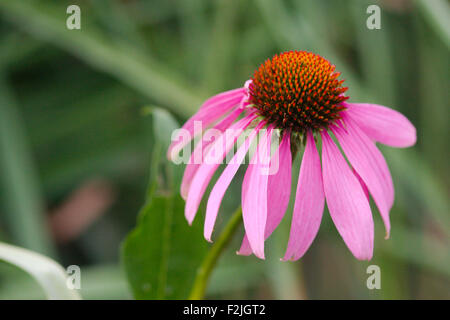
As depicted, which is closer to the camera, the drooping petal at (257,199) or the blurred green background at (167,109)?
the drooping petal at (257,199)

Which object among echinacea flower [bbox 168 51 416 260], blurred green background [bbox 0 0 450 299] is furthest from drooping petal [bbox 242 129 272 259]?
blurred green background [bbox 0 0 450 299]

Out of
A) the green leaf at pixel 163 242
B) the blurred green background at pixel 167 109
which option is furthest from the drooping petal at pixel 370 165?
the blurred green background at pixel 167 109

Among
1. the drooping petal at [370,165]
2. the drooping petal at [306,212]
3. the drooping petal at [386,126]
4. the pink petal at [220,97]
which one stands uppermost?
the pink petal at [220,97]

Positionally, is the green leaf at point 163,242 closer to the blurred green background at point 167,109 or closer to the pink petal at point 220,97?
the pink petal at point 220,97

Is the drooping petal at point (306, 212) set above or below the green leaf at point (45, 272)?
above

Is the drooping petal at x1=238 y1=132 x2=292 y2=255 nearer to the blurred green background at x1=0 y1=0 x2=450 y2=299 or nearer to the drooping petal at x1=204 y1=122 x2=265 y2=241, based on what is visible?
the drooping petal at x1=204 y1=122 x2=265 y2=241

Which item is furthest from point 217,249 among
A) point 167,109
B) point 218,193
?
point 167,109

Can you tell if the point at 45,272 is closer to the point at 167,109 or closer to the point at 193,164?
the point at 193,164
